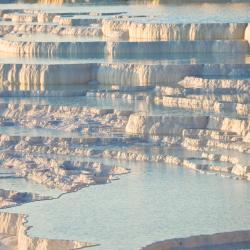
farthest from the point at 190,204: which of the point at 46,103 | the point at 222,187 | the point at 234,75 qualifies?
the point at 234,75

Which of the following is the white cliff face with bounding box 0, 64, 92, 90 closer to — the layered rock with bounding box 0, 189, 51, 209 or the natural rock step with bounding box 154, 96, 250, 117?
the natural rock step with bounding box 154, 96, 250, 117

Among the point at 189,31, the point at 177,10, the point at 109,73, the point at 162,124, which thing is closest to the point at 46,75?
the point at 109,73

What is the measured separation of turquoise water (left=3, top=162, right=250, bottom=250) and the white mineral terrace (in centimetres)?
1

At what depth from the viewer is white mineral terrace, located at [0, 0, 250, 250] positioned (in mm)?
14305

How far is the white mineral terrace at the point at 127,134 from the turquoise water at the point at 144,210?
1 cm

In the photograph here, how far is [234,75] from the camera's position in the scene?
2492 cm

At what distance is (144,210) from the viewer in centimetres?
1488

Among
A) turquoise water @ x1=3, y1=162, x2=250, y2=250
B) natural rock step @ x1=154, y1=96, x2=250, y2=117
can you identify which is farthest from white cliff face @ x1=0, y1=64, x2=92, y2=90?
turquoise water @ x1=3, y1=162, x2=250, y2=250

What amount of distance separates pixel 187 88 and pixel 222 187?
779 cm

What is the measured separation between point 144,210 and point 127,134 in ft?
17.1

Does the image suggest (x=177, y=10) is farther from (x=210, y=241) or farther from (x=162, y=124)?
(x=210, y=241)

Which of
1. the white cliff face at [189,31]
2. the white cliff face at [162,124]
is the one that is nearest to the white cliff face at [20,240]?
the white cliff face at [162,124]

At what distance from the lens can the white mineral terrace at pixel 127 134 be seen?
14305 mm

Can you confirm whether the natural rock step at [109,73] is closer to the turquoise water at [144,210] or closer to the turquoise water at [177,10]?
the turquoise water at [177,10]
